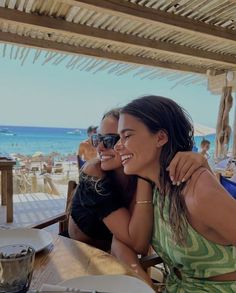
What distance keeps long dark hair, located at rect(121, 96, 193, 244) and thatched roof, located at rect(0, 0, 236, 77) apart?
1516mm

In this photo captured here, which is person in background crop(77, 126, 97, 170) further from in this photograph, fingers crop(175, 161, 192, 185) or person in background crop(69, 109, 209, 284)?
fingers crop(175, 161, 192, 185)

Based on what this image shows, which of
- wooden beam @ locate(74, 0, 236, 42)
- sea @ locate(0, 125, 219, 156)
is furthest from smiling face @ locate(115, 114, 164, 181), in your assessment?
sea @ locate(0, 125, 219, 156)

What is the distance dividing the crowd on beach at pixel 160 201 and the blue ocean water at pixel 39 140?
996 inches

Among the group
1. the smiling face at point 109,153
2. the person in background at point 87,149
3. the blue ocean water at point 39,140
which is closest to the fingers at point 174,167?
the smiling face at point 109,153

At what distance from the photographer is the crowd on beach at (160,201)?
0.94 m

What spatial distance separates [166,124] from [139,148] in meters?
0.13

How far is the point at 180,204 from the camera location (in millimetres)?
997

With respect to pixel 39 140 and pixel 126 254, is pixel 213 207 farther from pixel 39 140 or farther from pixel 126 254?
pixel 39 140

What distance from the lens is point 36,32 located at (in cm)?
342

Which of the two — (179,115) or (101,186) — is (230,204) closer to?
(179,115)

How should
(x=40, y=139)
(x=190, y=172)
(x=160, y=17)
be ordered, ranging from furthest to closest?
(x=40, y=139) < (x=160, y=17) < (x=190, y=172)

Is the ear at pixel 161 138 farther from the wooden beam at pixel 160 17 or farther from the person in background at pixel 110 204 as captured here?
the wooden beam at pixel 160 17

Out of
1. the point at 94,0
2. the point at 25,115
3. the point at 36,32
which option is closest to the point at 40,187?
the point at 36,32

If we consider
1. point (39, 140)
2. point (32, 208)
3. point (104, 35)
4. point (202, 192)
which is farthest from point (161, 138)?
point (39, 140)
